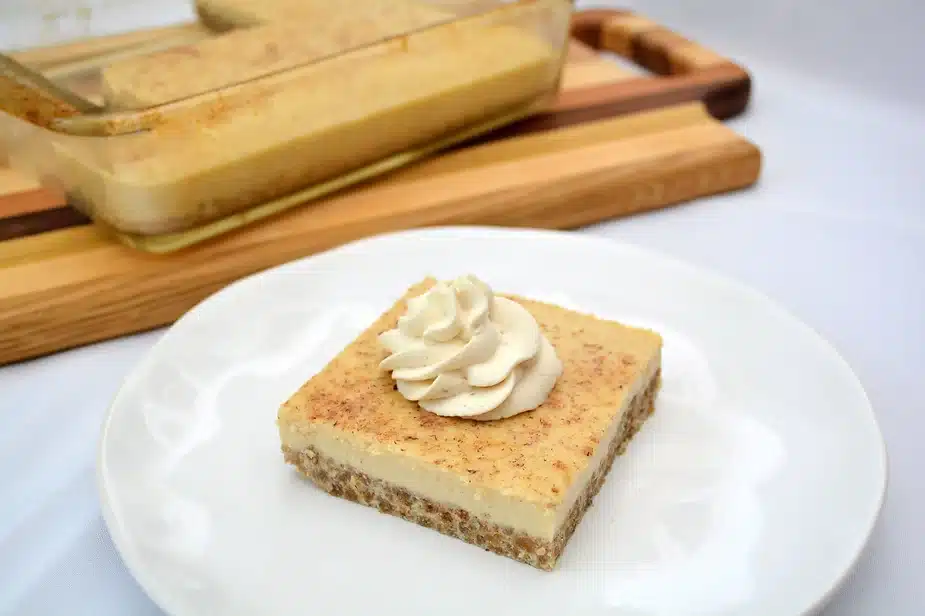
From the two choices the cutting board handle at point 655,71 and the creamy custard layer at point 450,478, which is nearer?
the creamy custard layer at point 450,478

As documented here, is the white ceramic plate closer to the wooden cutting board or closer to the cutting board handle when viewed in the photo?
the wooden cutting board

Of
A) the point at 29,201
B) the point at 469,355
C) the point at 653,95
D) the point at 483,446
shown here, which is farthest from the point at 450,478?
the point at 653,95

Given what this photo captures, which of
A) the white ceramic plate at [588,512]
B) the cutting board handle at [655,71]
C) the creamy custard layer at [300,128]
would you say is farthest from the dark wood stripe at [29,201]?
the cutting board handle at [655,71]

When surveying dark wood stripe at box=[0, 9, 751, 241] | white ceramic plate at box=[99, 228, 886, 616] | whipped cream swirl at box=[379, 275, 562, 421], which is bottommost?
white ceramic plate at box=[99, 228, 886, 616]

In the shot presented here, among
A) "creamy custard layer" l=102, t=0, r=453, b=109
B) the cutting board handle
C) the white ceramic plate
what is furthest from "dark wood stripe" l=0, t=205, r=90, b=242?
the cutting board handle

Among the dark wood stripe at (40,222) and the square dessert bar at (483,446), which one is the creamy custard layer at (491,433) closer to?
the square dessert bar at (483,446)

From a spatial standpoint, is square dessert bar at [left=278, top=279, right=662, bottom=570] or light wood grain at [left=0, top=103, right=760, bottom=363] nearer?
square dessert bar at [left=278, top=279, right=662, bottom=570]

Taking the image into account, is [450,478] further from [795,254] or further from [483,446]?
[795,254]
